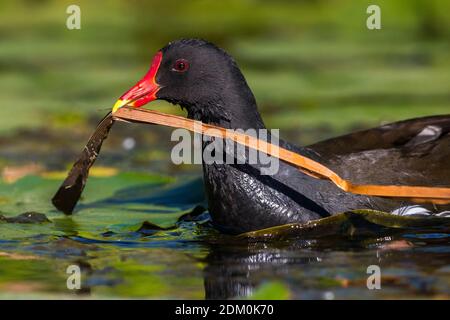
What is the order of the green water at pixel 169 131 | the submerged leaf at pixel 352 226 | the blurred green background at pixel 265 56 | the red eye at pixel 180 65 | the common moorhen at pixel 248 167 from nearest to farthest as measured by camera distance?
1. the green water at pixel 169 131
2. the submerged leaf at pixel 352 226
3. the common moorhen at pixel 248 167
4. the red eye at pixel 180 65
5. the blurred green background at pixel 265 56

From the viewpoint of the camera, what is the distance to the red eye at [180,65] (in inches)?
205

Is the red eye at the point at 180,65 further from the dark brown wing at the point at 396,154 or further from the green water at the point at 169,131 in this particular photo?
the dark brown wing at the point at 396,154

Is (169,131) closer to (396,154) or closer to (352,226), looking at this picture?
(396,154)

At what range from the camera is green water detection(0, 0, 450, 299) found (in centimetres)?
425

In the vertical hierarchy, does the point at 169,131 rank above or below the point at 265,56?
below

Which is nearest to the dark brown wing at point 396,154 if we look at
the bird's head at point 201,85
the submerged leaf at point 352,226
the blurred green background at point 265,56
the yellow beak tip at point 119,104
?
the submerged leaf at point 352,226

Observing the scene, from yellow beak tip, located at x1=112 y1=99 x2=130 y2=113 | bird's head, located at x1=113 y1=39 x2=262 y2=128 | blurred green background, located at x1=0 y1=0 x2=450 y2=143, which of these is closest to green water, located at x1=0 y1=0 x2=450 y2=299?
blurred green background, located at x1=0 y1=0 x2=450 y2=143

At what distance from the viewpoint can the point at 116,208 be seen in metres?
5.98

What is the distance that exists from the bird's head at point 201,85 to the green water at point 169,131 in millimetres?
274

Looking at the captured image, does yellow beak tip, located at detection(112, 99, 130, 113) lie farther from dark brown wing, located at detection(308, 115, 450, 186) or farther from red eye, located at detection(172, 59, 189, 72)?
dark brown wing, located at detection(308, 115, 450, 186)

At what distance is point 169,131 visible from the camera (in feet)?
27.7

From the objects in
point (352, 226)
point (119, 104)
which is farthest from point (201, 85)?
point (352, 226)

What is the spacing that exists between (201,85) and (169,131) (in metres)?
3.29
